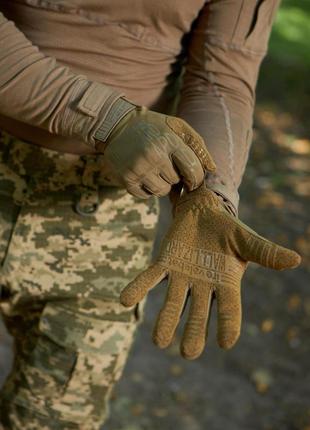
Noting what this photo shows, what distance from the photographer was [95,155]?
6.58 ft

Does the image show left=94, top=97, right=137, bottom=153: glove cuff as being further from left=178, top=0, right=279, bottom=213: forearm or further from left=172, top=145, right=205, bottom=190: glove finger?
left=178, top=0, right=279, bottom=213: forearm

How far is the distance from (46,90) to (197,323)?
2.03 ft

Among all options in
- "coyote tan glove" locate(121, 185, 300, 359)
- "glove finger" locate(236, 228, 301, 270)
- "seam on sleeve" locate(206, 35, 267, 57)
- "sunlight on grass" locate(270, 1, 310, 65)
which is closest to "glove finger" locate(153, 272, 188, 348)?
"coyote tan glove" locate(121, 185, 300, 359)

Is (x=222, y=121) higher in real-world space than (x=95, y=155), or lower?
higher

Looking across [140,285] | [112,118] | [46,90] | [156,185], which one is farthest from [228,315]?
[46,90]

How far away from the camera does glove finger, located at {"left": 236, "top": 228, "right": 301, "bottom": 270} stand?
5.38ft

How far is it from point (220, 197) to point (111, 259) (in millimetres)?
430

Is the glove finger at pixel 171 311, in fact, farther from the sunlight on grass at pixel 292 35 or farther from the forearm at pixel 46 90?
the sunlight on grass at pixel 292 35

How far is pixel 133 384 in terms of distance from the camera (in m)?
3.41

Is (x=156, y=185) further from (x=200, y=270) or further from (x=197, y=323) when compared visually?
(x=197, y=323)

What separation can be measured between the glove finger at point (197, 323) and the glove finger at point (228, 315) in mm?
28

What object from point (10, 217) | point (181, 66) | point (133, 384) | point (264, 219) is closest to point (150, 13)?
point (181, 66)

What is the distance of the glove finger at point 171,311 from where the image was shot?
173 cm

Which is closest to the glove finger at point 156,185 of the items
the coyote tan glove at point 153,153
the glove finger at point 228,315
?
the coyote tan glove at point 153,153
